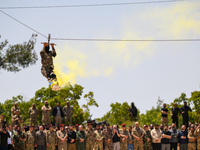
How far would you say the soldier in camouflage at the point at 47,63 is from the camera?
20703 mm

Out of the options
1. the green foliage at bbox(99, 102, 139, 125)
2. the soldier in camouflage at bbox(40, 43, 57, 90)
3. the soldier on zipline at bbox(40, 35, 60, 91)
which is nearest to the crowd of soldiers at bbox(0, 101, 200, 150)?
the soldier on zipline at bbox(40, 35, 60, 91)

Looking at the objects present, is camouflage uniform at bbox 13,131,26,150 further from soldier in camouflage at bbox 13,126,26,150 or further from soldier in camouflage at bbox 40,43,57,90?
soldier in camouflage at bbox 40,43,57,90

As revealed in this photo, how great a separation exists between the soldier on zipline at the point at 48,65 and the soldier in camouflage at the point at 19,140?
291 cm

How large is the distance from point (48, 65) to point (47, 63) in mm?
134

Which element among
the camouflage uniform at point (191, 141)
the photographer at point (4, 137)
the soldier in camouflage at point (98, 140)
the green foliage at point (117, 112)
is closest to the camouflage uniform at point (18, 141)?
the photographer at point (4, 137)

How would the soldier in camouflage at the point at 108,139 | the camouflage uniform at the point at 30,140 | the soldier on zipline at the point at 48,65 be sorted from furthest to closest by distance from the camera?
the soldier on zipline at the point at 48,65
the soldier in camouflage at the point at 108,139
the camouflage uniform at the point at 30,140

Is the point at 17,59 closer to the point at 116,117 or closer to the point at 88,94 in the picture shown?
the point at 88,94

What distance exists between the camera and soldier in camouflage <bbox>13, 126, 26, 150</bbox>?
19.8 metres

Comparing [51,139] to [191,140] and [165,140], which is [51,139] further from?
[191,140]

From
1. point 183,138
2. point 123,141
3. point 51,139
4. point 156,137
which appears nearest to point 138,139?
point 123,141

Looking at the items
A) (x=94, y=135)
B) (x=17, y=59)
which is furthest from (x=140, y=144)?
(x=17, y=59)

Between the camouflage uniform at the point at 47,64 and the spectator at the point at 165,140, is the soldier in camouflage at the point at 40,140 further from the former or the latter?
the spectator at the point at 165,140

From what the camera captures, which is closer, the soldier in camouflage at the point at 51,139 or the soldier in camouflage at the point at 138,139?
the soldier in camouflage at the point at 51,139

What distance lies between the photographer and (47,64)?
824 inches
